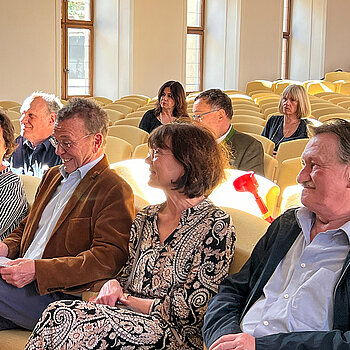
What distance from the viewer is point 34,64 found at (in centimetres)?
1359

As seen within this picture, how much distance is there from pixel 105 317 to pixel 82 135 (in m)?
1.07

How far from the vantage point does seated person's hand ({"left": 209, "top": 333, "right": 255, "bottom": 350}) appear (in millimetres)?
2105

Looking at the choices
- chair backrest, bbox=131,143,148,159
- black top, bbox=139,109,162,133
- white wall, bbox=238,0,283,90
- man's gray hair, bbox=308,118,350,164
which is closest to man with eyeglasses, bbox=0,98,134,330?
man's gray hair, bbox=308,118,350,164

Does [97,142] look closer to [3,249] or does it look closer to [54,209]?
[54,209]

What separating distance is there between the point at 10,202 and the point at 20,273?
0.59 m

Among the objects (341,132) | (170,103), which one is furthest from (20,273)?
(170,103)

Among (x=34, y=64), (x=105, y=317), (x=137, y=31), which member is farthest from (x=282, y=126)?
(x=137, y=31)

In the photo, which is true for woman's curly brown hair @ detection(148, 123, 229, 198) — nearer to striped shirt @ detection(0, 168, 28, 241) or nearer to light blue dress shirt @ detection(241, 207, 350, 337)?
light blue dress shirt @ detection(241, 207, 350, 337)

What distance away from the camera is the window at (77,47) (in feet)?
47.8

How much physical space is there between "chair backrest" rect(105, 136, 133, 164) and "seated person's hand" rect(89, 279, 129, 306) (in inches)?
94.6

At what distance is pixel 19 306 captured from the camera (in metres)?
2.87

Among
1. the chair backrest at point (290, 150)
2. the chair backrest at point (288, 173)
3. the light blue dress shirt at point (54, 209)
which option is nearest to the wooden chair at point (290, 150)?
the chair backrest at point (290, 150)

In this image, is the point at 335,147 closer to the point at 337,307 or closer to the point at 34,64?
the point at 337,307

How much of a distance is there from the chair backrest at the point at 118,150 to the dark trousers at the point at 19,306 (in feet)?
7.13
